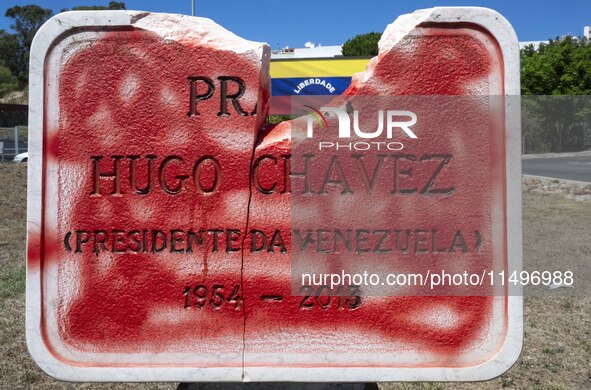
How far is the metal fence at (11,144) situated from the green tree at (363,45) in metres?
24.5

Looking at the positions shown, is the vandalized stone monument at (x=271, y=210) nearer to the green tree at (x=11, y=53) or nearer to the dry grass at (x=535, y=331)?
the dry grass at (x=535, y=331)

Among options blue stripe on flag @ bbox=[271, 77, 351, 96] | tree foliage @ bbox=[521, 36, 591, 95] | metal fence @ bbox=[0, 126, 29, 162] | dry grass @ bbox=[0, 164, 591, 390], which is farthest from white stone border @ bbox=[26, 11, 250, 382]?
tree foliage @ bbox=[521, 36, 591, 95]

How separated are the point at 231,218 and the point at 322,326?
498 millimetres

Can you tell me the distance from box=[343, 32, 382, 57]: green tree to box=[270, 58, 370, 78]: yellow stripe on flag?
3168 centimetres

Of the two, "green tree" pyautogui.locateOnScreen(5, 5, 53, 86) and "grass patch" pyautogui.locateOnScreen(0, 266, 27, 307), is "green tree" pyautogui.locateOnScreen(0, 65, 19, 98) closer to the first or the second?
"green tree" pyautogui.locateOnScreen(5, 5, 53, 86)

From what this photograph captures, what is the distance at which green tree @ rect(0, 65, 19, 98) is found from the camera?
3750 cm

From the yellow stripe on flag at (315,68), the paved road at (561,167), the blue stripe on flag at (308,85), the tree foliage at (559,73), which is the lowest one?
the paved road at (561,167)

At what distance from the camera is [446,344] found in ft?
6.79

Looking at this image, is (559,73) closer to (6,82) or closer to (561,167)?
(561,167)

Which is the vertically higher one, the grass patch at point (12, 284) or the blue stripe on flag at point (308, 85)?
the blue stripe on flag at point (308, 85)

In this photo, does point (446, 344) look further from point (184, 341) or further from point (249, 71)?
point (249, 71)

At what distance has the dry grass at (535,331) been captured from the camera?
308 cm

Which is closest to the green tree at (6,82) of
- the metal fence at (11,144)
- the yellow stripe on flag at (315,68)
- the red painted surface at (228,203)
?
the metal fence at (11,144)

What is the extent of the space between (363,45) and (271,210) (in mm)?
41270
